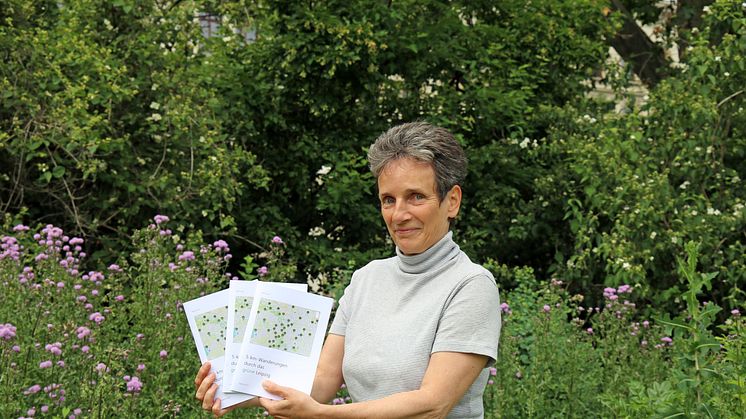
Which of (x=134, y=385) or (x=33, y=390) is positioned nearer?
(x=134, y=385)

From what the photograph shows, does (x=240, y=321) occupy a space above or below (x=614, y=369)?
above

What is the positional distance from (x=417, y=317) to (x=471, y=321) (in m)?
0.15

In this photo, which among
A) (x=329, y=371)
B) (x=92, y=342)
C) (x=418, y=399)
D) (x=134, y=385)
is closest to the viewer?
(x=418, y=399)

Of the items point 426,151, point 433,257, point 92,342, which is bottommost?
point 92,342

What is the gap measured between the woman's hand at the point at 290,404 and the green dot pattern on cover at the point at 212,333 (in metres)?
0.20

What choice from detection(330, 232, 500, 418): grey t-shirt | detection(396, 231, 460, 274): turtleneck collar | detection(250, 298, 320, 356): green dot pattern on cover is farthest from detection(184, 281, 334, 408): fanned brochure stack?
detection(396, 231, 460, 274): turtleneck collar

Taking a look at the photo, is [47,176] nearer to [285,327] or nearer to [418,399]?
[285,327]

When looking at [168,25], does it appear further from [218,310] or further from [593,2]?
[218,310]

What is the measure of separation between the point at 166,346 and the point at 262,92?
151 inches

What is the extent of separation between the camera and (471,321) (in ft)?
9.15

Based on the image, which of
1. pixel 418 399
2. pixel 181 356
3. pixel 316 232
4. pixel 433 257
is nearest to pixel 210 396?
pixel 418 399

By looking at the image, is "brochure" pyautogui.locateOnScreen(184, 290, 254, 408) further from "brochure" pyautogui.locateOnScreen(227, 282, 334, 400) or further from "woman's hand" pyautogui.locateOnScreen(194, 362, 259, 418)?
"brochure" pyautogui.locateOnScreen(227, 282, 334, 400)

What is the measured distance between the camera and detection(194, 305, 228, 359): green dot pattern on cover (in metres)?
2.92

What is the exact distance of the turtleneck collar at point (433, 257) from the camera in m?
2.94
